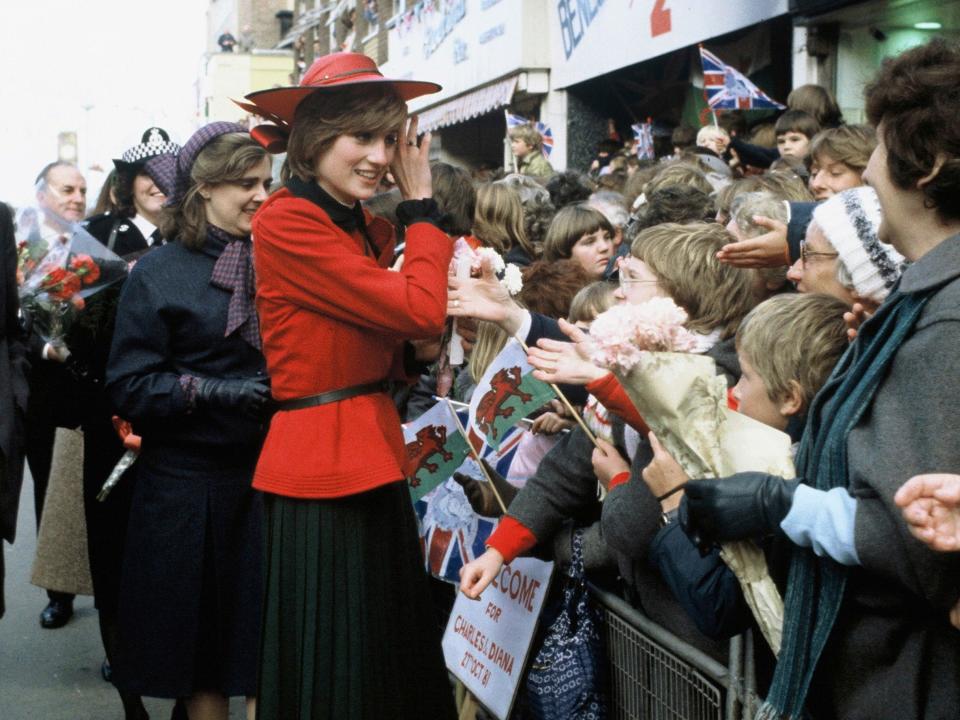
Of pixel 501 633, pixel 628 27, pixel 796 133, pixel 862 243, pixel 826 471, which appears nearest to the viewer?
pixel 826 471

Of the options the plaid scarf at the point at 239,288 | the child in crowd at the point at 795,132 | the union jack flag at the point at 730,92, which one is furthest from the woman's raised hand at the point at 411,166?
the union jack flag at the point at 730,92

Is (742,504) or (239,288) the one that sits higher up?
(239,288)

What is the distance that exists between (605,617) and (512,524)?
0.39 metres

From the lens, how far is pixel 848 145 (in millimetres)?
5191

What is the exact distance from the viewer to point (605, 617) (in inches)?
149

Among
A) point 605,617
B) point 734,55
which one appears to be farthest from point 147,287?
point 734,55

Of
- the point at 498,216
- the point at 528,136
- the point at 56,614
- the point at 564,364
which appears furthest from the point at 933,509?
the point at 528,136

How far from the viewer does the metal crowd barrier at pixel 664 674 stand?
297cm

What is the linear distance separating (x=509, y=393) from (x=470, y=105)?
16795 millimetres

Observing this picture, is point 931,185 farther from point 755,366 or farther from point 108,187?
point 108,187

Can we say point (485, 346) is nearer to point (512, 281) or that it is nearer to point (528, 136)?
point (512, 281)

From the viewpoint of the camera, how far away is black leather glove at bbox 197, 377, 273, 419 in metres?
3.91

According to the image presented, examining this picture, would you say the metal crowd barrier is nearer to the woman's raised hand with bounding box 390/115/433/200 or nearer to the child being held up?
the child being held up

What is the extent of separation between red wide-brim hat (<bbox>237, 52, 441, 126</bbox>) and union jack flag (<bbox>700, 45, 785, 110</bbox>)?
254 inches
